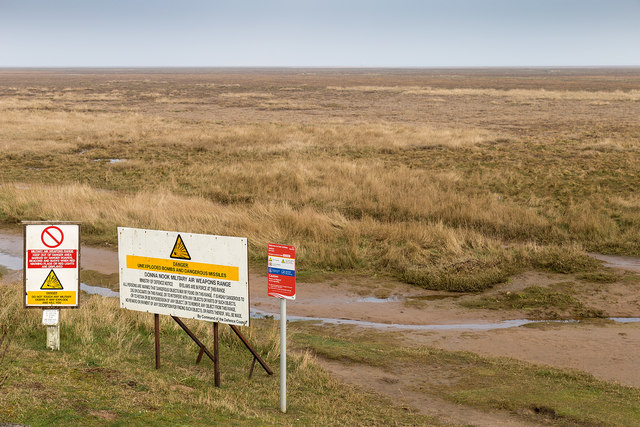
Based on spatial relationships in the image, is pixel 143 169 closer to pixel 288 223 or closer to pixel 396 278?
pixel 288 223

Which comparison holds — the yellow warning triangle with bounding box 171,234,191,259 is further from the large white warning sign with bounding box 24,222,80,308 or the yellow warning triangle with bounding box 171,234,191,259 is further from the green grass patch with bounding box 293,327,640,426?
the green grass patch with bounding box 293,327,640,426

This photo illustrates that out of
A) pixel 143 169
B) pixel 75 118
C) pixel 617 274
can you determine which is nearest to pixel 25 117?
pixel 75 118

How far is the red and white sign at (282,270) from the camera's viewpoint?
6383 mm

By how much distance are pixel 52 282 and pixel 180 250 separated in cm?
167

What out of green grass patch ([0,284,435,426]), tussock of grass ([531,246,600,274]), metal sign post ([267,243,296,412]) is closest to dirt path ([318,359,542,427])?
green grass patch ([0,284,435,426])

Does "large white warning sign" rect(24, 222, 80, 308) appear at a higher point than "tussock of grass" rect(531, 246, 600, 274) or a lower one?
higher

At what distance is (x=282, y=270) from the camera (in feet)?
21.2

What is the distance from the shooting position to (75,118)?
46719mm

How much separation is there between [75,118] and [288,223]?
112ft

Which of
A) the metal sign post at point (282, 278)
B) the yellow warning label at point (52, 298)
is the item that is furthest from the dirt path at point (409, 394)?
the yellow warning label at point (52, 298)

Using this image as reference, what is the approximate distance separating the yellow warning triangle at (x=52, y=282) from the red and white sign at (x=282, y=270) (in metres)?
2.42

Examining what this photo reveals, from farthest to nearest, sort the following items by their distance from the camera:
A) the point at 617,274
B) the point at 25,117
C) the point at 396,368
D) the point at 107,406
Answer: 1. the point at 25,117
2. the point at 617,274
3. the point at 396,368
4. the point at 107,406

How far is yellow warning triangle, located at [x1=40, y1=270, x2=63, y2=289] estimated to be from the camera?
282 inches

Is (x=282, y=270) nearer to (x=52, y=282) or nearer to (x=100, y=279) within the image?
(x=52, y=282)
